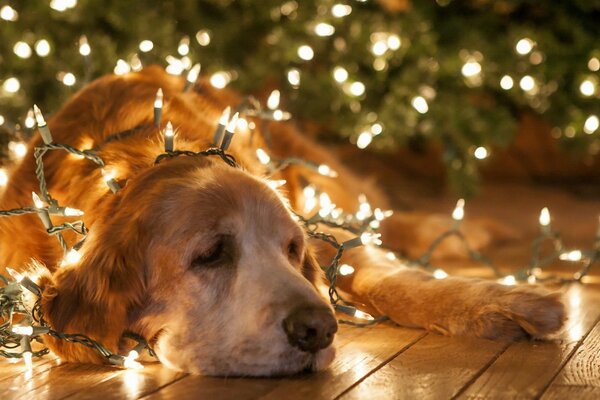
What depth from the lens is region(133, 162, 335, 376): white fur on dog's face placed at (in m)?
2.09

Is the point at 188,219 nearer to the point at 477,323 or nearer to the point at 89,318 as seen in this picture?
the point at 89,318

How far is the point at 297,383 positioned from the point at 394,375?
0.78 ft

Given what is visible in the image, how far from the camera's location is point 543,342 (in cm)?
240

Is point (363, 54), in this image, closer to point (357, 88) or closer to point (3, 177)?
point (357, 88)

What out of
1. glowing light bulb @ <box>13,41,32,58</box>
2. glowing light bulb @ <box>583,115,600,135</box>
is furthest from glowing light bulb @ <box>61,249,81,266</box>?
glowing light bulb @ <box>583,115,600,135</box>

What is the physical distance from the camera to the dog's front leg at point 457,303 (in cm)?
241

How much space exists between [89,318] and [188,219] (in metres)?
0.34

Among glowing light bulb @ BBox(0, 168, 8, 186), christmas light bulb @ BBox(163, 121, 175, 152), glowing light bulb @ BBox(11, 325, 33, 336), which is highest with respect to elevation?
glowing light bulb @ BBox(0, 168, 8, 186)

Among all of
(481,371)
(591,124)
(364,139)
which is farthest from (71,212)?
(591,124)

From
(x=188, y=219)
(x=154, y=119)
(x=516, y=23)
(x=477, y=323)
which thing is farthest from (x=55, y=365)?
(x=516, y=23)

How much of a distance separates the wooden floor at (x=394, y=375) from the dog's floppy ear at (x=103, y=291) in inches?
5.0

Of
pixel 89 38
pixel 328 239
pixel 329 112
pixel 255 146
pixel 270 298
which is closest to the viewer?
pixel 270 298

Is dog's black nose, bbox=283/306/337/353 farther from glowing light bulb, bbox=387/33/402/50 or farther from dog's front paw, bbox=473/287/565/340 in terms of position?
glowing light bulb, bbox=387/33/402/50

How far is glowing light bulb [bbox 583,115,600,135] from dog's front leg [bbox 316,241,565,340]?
2.29 meters
